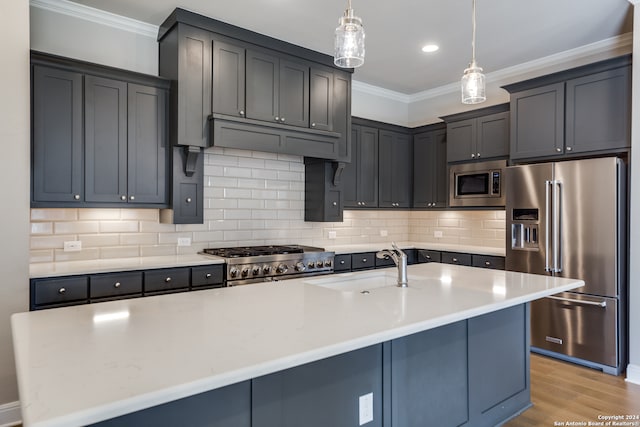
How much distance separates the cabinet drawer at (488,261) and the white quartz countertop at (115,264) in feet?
9.06

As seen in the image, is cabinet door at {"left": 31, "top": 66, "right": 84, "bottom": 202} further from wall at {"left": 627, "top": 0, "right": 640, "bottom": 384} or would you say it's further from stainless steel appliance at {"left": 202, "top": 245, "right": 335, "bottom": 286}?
wall at {"left": 627, "top": 0, "right": 640, "bottom": 384}

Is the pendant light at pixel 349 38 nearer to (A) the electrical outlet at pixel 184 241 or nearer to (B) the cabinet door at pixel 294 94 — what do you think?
(B) the cabinet door at pixel 294 94

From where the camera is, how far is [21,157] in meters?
2.72

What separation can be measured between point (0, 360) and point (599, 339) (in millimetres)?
4480

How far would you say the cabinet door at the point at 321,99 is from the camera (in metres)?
4.28

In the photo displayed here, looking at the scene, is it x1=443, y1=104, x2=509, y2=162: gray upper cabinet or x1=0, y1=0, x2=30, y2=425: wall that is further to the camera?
x1=443, y1=104, x2=509, y2=162: gray upper cabinet

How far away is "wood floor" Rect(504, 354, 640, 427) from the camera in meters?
2.69

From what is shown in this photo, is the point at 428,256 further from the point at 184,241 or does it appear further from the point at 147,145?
the point at 147,145

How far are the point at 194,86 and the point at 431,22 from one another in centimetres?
214

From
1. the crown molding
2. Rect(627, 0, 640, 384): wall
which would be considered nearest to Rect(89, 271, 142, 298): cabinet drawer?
the crown molding

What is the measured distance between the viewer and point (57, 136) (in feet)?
10.1

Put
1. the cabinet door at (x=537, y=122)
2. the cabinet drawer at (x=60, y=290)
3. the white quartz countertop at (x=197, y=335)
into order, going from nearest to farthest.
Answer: the white quartz countertop at (x=197, y=335) < the cabinet drawer at (x=60, y=290) < the cabinet door at (x=537, y=122)

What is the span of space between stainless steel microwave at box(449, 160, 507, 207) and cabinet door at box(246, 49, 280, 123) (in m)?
2.33

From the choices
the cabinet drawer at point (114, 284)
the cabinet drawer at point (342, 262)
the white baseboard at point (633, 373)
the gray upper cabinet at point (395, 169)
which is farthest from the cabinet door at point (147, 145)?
the white baseboard at point (633, 373)
